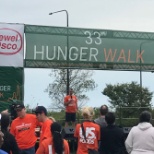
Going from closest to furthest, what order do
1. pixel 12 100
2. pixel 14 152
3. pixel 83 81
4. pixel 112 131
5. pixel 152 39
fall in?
1. pixel 14 152
2. pixel 112 131
3. pixel 12 100
4. pixel 152 39
5. pixel 83 81

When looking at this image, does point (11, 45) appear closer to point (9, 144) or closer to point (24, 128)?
point (24, 128)

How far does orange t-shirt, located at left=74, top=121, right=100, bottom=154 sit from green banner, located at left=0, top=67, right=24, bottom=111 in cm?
789

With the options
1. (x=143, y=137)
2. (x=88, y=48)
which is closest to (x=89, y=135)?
(x=143, y=137)

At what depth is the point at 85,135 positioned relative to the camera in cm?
1020

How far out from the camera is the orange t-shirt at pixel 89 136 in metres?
10.2

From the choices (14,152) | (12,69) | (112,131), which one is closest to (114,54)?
(12,69)

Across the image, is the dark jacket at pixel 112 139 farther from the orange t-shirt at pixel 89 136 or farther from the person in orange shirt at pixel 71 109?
the person in orange shirt at pixel 71 109

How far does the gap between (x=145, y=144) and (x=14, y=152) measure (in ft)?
7.59

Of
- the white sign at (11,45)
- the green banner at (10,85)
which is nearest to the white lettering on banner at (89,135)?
the green banner at (10,85)

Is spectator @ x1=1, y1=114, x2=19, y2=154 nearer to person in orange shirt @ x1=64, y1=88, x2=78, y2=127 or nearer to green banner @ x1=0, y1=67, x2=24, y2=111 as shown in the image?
green banner @ x1=0, y1=67, x2=24, y2=111

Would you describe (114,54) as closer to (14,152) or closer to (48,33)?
(48,33)

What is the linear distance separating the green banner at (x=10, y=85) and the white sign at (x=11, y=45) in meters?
0.25

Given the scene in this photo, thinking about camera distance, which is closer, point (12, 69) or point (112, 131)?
point (112, 131)

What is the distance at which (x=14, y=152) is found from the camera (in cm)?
791
